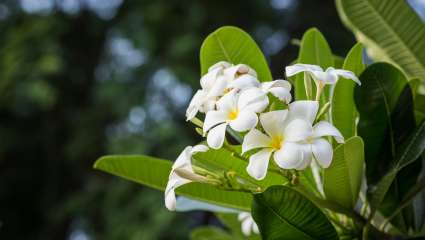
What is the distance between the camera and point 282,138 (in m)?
0.45

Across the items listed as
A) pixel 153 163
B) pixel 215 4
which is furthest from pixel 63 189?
pixel 153 163

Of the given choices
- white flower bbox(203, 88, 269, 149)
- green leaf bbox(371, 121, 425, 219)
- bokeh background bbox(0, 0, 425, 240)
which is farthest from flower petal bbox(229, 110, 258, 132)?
bokeh background bbox(0, 0, 425, 240)

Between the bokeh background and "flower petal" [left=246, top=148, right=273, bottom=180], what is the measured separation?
2630 millimetres

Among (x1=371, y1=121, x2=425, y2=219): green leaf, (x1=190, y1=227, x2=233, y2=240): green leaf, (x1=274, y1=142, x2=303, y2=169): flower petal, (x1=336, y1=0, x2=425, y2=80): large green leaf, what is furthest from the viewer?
(x1=190, y1=227, x2=233, y2=240): green leaf

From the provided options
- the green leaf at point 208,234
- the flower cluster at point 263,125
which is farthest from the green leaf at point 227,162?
the green leaf at point 208,234

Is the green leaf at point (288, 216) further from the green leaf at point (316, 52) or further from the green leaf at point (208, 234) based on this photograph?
the green leaf at point (208, 234)

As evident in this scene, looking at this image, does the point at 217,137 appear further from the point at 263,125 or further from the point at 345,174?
the point at 345,174

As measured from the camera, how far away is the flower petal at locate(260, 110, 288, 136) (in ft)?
1.52

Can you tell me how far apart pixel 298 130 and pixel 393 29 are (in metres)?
0.30

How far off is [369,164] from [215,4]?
3530mm

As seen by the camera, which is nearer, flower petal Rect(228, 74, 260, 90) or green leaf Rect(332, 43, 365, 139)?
flower petal Rect(228, 74, 260, 90)

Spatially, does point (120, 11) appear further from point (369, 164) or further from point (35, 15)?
point (369, 164)

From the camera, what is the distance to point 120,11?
14.3 feet

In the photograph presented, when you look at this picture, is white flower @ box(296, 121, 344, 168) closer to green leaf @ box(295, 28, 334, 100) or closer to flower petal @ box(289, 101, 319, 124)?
flower petal @ box(289, 101, 319, 124)
